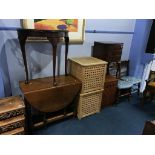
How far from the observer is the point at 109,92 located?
276cm

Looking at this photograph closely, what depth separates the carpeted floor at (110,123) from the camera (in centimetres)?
220

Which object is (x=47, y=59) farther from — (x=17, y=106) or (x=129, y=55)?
(x=129, y=55)

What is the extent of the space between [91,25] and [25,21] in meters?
1.13

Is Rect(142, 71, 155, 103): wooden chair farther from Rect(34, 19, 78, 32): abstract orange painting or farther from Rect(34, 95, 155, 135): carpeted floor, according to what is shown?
Rect(34, 19, 78, 32): abstract orange painting

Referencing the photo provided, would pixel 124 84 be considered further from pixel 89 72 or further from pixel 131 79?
pixel 89 72

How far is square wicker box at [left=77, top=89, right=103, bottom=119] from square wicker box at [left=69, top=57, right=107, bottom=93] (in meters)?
0.10

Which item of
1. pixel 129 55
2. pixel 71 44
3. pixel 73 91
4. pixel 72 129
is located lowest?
pixel 72 129

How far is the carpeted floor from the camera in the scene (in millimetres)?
2201

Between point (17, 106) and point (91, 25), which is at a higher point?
point (91, 25)

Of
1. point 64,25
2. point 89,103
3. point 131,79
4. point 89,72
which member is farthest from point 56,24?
point 131,79

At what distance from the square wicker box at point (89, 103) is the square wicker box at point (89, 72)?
0.10 meters

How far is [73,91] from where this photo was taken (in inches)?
87.6
